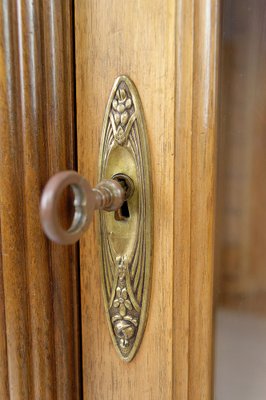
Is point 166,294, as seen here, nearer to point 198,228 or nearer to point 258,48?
point 198,228

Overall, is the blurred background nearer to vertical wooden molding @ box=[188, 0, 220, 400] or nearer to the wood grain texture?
vertical wooden molding @ box=[188, 0, 220, 400]

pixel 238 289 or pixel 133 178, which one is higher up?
pixel 133 178

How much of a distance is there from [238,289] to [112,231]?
0.13 m

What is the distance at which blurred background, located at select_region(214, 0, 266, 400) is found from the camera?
32 centimetres

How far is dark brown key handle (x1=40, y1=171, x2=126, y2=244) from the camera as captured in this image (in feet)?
0.83

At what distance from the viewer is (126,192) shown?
1.11 feet

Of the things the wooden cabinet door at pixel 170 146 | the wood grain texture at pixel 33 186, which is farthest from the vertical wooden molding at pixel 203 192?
the wood grain texture at pixel 33 186

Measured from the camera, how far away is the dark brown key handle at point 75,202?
0.25m

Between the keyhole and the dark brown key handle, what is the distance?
2 cm

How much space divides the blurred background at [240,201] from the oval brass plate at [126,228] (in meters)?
0.06

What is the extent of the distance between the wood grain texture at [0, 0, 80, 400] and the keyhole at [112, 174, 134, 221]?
0.21 ft

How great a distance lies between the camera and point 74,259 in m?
0.39

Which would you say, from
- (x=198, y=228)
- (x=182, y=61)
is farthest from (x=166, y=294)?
(x=182, y=61)

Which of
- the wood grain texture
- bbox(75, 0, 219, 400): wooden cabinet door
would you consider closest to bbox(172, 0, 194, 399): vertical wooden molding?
bbox(75, 0, 219, 400): wooden cabinet door
